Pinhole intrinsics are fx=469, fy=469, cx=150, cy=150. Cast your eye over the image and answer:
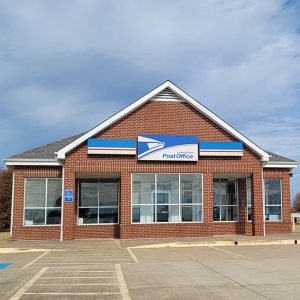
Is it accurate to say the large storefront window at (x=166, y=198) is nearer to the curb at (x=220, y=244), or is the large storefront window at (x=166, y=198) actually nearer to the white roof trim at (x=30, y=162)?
the curb at (x=220, y=244)

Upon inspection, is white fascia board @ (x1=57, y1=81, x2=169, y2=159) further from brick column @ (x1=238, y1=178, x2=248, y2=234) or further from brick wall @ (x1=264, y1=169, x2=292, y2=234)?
brick wall @ (x1=264, y1=169, x2=292, y2=234)

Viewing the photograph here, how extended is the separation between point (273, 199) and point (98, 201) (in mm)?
9513

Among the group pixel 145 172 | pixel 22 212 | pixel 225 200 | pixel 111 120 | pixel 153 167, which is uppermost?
pixel 111 120

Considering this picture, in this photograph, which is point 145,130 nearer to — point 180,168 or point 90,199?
point 180,168

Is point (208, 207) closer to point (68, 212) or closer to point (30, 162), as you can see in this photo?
point (68, 212)

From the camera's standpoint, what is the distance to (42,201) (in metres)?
23.0

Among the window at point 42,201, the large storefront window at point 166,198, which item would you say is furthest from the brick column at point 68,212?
the large storefront window at point 166,198

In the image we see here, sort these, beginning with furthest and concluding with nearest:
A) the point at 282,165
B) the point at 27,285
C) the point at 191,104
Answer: the point at 282,165 → the point at 191,104 → the point at 27,285

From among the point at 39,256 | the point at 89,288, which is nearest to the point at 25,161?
the point at 39,256

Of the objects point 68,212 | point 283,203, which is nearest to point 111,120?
point 68,212

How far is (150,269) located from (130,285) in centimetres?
261

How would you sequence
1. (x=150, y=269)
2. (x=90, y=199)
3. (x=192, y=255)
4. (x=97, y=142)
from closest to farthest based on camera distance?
(x=150, y=269) → (x=192, y=255) → (x=97, y=142) → (x=90, y=199)

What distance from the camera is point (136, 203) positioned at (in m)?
22.7

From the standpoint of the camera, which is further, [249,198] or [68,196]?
[249,198]
